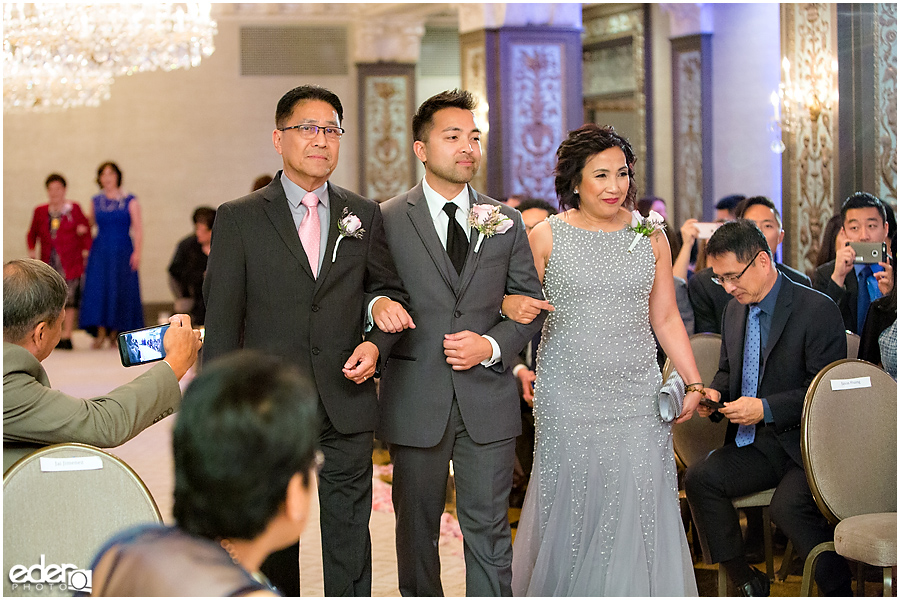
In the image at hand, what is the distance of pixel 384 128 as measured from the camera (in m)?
13.3

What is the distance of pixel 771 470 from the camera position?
352cm

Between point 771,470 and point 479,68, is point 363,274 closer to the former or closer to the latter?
point 771,470

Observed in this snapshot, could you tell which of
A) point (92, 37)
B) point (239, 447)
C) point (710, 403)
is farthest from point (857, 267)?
point (92, 37)

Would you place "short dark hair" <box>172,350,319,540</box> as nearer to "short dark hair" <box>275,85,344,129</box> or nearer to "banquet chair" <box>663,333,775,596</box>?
"short dark hair" <box>275,85,344,129</box>

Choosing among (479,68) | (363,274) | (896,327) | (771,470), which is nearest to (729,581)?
(771,470)

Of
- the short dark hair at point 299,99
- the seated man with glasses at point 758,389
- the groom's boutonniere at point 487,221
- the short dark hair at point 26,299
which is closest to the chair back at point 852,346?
the seated man with glasses at point 758,389

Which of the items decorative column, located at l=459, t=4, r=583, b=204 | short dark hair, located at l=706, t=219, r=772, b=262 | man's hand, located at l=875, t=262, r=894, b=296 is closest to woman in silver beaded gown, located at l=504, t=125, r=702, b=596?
short dark hair, located at l=706, t=219, r=772, b=262

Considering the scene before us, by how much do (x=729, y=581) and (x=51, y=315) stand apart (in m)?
2.42

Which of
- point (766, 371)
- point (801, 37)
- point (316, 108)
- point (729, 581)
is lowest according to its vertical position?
point (729, 581)

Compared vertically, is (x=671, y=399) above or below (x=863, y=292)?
below

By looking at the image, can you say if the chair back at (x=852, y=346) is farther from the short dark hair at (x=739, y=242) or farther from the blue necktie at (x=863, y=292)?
the short dark hair at (x=739, y=242)

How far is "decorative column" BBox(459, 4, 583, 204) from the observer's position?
8844 mm

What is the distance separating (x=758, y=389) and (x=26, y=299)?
245cm

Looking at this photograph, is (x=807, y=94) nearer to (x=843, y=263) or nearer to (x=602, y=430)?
(x=843, y=263)
